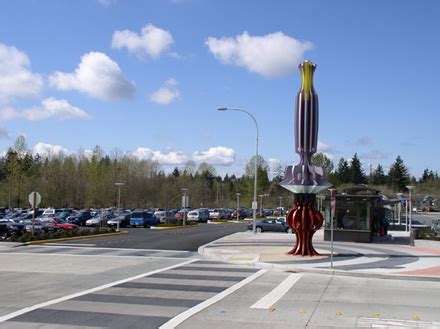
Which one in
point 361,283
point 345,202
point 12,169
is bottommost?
point 361,283

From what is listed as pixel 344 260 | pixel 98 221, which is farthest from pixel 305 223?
pixel 98 221

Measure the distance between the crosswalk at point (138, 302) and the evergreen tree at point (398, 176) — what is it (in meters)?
134

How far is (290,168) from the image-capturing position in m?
22.6

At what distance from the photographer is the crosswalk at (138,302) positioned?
9.90 metres

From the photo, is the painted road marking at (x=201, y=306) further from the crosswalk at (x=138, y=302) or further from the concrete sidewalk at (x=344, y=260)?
the concrete sidewalk at (x=344, y=260)

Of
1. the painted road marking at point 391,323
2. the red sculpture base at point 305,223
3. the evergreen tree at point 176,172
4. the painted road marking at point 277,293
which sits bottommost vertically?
the painted road marking at point 277,293

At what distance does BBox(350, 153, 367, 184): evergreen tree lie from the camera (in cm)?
14512

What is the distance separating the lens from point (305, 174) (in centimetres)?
2219

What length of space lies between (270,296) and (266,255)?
9817 millimetres

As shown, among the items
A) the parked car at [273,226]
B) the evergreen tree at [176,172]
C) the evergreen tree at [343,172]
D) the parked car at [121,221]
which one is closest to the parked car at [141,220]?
the parked car at [121,221]

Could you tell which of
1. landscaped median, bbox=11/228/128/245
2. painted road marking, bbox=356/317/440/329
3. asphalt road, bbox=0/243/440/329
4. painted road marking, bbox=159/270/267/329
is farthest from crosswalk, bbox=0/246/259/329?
landscaped median, bbox=11/228/128/245

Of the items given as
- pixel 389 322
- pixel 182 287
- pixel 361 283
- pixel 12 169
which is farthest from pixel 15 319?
pixel 12 169

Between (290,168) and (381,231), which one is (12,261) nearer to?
(290,168)

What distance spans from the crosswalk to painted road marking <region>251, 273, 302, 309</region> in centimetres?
131
